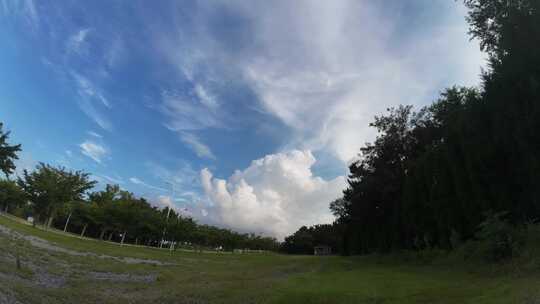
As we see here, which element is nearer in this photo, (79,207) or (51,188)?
(51,188)

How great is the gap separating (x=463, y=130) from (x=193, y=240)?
3193 inches

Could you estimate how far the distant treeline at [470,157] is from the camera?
19.0 meters

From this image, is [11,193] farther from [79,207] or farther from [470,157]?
[470,157]

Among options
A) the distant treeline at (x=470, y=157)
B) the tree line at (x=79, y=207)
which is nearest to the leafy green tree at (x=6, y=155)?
the tree line at (x=79, y=207)

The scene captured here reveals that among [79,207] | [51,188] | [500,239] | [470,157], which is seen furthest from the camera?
[79,207]

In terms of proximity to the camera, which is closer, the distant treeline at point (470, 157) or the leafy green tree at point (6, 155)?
the distant treeline at point (470, 157)

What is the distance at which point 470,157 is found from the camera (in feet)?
76.5

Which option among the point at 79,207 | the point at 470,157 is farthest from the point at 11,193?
the point at 470,157

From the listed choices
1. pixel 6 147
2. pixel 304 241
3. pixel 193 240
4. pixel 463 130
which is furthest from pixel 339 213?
pixel 304 241

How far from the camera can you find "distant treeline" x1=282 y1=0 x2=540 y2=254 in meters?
19.0

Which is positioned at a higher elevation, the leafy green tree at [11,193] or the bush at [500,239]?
the leafy green tree at [11,193]

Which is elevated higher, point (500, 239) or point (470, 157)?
point (470, 157)

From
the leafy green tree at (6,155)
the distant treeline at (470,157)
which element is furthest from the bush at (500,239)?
the leafy green tree at (6,155)

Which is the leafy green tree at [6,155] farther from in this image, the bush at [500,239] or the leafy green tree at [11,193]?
the bush at [500,239]
